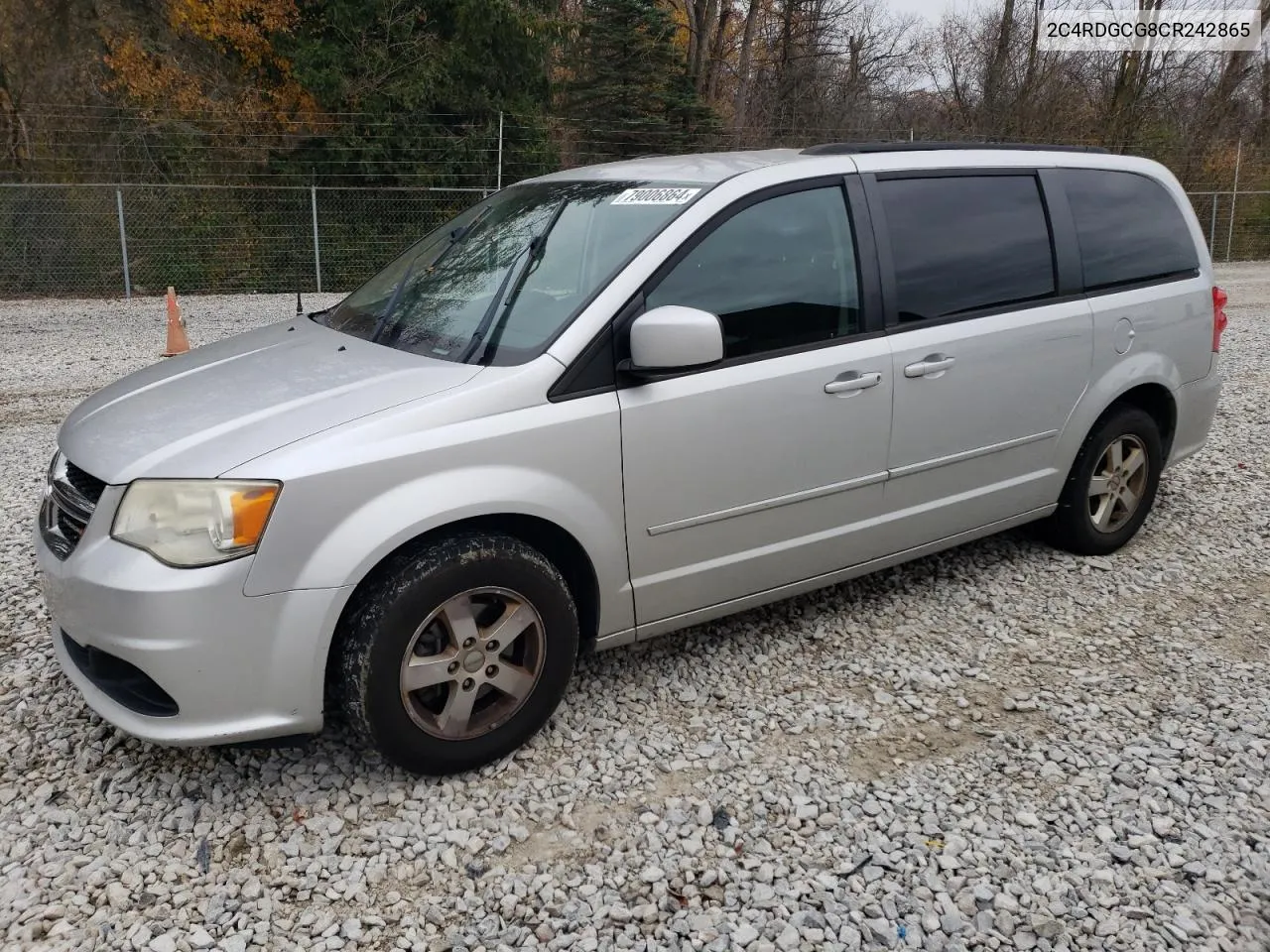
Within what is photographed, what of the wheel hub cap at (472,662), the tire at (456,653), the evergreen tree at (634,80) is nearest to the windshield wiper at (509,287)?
the tire at (456,653)

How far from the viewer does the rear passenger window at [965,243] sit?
3.90 m

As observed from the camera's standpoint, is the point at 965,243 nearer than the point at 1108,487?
Yes

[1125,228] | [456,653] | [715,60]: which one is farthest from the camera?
[715,60]

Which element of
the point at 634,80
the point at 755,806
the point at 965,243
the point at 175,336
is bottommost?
the point at 755,806

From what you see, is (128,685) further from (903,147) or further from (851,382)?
(903,147)

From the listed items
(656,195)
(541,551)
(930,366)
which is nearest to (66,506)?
(541,551)

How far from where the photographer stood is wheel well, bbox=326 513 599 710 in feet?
9.53

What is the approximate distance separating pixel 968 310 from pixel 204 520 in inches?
115

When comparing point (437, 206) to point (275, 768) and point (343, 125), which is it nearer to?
point (343, 125)

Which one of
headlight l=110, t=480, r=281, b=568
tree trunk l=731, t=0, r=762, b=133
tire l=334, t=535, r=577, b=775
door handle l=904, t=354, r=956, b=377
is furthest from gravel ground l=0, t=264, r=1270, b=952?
tree trunk l=731, t=0, r=762, b=133

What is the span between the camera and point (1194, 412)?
5.01 metres

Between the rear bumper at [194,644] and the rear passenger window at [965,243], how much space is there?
2.46 m

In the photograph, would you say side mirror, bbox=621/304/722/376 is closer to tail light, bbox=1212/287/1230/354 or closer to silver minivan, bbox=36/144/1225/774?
silver minivan, bbox=36/144/1225/774

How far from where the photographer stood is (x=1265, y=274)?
20.0m
